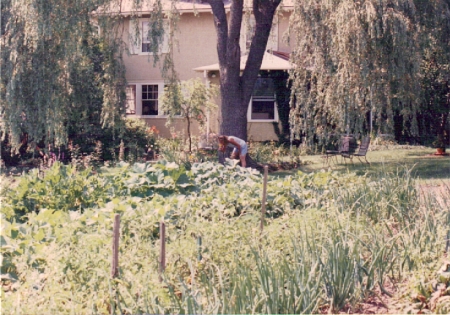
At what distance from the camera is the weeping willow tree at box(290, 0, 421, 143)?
43.4 feet

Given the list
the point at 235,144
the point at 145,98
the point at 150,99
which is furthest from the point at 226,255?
the point at 145,98

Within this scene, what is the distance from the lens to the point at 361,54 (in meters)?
13.3

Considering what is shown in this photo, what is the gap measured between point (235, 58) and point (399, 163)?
5602mm

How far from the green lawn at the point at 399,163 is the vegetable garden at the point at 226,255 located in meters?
7.01

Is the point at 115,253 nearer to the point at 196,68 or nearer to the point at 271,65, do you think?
the point at 271,65

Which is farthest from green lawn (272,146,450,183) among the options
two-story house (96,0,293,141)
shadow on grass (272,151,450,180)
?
two-story house (96,0,293,141)

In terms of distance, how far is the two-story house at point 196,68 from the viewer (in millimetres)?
23969

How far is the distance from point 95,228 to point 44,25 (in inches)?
312

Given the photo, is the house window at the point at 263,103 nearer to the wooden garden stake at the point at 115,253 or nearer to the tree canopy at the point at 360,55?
the tree canopy at the point at 360,55

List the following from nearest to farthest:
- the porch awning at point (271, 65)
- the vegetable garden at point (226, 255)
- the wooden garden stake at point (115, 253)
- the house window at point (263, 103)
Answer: the vegetable garden at point (226, 255), the wooden garden stake at point (115, 253), the porch awning at point (271, 65), the house window at point (263, 103)

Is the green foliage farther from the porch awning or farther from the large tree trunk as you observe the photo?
the porch awning

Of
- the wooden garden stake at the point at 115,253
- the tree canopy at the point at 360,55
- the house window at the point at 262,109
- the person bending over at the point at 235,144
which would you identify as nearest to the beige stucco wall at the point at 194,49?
the house window at the point at 262,109

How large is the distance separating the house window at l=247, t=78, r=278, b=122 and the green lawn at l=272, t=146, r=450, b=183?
183 inches

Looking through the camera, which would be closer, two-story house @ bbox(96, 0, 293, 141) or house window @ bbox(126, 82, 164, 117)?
two-story house @ bbox(96, 0, 293, 141)
